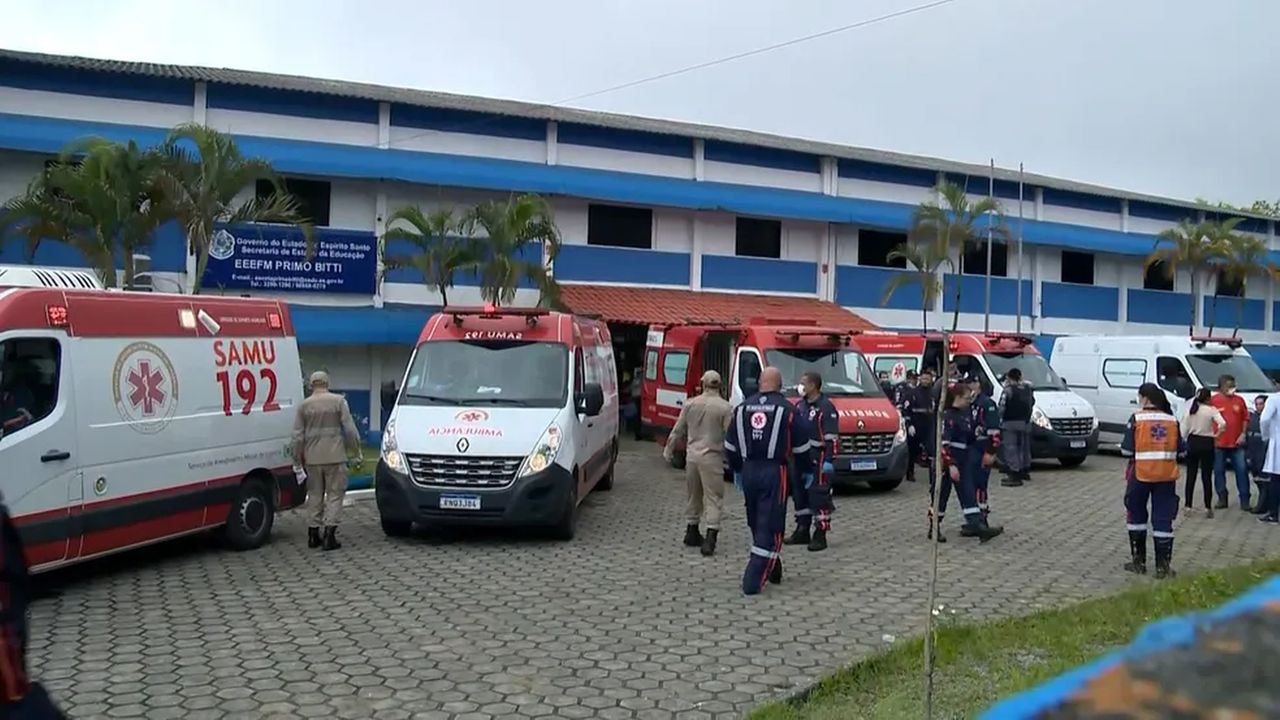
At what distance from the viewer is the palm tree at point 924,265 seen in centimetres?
2692

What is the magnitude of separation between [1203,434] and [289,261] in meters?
17.2

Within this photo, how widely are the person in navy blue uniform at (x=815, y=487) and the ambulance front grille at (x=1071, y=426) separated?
8.62 meters

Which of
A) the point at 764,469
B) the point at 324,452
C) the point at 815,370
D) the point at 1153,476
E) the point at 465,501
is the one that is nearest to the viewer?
the point at 764,469

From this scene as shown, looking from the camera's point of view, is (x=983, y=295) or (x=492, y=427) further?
(x=983, y=295)

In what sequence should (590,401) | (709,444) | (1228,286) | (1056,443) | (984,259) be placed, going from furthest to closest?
1. (1228,286)
2. (984,259)
3. (1056,443)
4. (590,401)
5. (709,444)

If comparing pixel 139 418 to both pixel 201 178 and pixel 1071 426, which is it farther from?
pixel 1071 426

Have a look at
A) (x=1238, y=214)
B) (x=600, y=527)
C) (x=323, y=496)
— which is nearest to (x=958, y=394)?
(x=600, y=527)

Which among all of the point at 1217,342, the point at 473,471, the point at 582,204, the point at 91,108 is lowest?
the point at 473,471

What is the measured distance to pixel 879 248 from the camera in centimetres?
2914

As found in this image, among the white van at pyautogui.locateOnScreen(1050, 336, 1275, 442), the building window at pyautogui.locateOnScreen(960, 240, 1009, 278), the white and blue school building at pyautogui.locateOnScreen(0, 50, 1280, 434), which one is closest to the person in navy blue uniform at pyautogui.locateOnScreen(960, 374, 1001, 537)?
the white van at pyautogui.locateOnScreen(1050, 336, 1275, 442)

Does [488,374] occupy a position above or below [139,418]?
above

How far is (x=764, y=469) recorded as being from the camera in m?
8.53

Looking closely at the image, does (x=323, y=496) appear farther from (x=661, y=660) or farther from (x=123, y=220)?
(x=123, y=220)

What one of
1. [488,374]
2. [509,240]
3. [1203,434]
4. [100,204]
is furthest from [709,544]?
[509,240]
